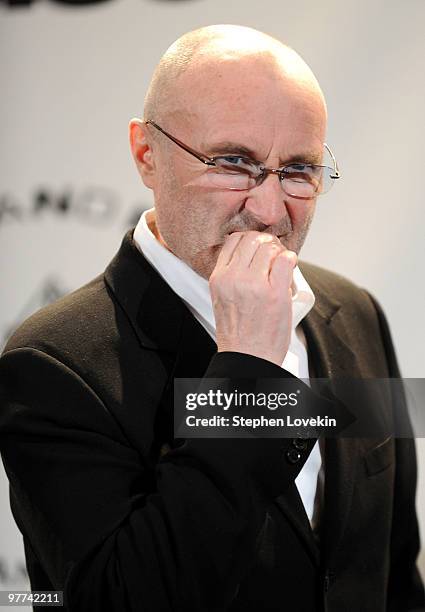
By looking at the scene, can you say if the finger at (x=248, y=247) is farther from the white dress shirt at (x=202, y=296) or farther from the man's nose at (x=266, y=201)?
the white dress shirt at (x=202, y=296)

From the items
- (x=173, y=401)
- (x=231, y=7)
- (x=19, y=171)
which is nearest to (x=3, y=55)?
(x=19, y=171)

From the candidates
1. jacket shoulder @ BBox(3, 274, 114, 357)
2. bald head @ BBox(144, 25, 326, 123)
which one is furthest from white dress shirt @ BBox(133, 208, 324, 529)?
bald head @ BBox(144, 25, 326, 123)

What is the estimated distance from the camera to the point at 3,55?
91.5 inches

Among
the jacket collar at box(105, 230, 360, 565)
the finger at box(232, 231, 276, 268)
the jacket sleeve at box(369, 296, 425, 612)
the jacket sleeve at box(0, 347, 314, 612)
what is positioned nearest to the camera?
the jacket sleeve at box(0, 347, 314, 612)

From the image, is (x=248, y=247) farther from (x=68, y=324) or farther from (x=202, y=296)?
(x=68, y=324)

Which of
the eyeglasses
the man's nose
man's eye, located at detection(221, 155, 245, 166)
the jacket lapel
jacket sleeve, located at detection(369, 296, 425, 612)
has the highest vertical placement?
man's eye, located at detection(221, 155, 245, 166)

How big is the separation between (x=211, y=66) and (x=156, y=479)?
Answer: 2.17ft

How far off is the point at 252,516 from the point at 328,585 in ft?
1.01

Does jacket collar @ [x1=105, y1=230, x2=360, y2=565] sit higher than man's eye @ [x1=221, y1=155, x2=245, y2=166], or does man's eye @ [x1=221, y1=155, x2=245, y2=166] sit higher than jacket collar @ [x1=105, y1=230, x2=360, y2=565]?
man's eye @ [x1=221, y1=155, x2=245, y2=166]

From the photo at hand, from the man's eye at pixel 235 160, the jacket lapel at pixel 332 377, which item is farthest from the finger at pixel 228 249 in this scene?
the jacket lapel at pixel 332 377

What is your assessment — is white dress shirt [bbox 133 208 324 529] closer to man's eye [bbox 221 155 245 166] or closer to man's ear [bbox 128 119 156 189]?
man's ear [bbox 128 119 156 189]

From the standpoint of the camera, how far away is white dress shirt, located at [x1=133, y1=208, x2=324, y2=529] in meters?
1.58

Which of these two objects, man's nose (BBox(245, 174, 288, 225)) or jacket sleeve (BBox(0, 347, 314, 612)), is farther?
man's nose (BBox(245, 174, 288, 225))

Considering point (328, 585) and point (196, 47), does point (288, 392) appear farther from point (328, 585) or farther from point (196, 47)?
point (196, 47)
